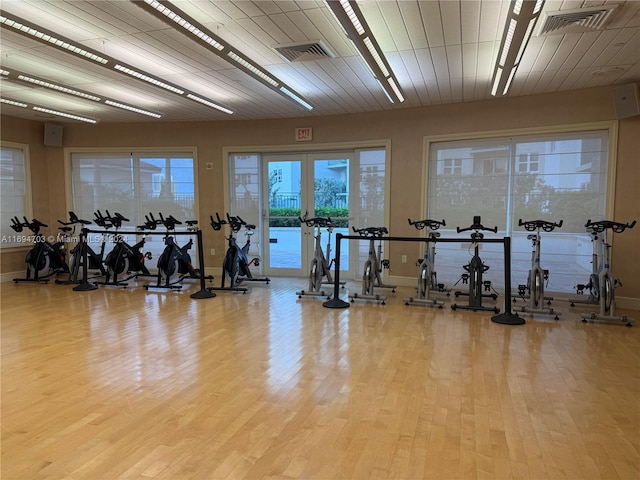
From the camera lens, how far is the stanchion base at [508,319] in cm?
455

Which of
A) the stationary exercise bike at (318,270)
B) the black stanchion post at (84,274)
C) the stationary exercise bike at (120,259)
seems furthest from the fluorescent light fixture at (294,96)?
the black stanchion post at (84,274)

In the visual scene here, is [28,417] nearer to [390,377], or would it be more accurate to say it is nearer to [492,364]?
[390,377]

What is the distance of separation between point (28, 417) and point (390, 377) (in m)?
2.42

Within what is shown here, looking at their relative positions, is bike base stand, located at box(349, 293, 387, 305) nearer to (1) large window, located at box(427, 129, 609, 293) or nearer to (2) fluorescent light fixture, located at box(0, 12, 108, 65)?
(1) large window, located at box(427, 129, 609, 293)

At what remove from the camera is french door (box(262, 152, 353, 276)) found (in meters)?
7.30

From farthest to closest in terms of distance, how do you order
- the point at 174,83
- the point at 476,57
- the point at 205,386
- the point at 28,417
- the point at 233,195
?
the point at 233,195 → the point at 174,83 → the point at 476,57 → the point at 205,386 → the point at 28,417

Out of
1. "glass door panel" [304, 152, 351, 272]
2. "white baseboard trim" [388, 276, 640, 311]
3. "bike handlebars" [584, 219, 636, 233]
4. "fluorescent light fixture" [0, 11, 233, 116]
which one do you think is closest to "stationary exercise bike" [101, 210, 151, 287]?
"fluorescent light fixture" [0, 11, 233, 116]

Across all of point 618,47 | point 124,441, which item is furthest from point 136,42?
point 618,47

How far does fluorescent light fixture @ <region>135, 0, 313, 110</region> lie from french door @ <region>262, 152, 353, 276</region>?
2.36 metres

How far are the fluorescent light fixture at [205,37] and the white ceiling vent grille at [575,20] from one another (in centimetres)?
273

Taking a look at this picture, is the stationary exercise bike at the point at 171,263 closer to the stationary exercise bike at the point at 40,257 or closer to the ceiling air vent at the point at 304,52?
the stationary exercise bike at the point at 40,257

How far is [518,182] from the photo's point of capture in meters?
6.01

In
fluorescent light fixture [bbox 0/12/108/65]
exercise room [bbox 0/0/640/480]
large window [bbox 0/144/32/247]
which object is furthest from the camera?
large window [bbox 0/144/32/247]

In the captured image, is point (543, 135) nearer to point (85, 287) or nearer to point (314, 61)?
point (314, 61)
